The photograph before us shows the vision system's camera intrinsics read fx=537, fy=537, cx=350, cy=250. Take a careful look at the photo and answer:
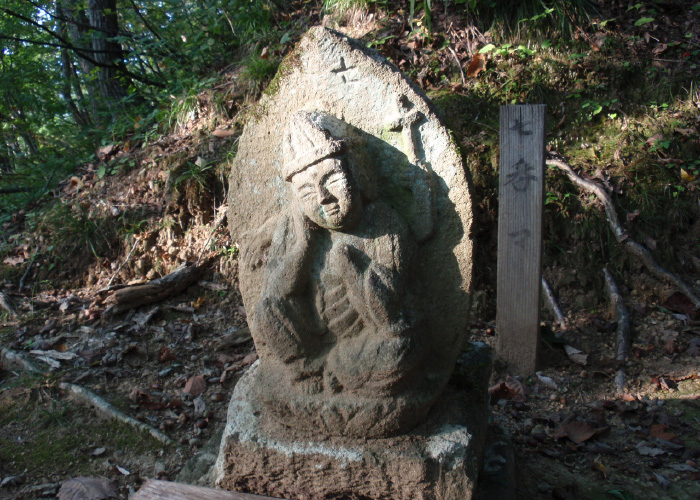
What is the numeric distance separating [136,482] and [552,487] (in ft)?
7.12

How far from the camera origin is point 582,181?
429cm

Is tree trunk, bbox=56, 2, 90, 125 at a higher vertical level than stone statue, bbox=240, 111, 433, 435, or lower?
higher

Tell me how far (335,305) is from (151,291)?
278 cm

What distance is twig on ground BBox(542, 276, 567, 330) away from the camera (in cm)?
407

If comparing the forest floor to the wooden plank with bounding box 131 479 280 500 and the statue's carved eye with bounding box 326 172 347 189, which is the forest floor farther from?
the statue's carved eye with bounding box 326 172 347 189

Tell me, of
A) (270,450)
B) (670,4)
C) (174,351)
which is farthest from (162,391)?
(670,4)

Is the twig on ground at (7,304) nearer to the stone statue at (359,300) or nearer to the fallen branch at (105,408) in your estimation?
the fallen branch at (105,408)

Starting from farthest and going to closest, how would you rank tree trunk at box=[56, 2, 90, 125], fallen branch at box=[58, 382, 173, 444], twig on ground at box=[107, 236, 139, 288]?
1. tree trunk at box=[56, 2, 90, 125]
2. twig on ground at box=[107, 236, 139, 288]
3. fallen branch at box=[58, 382, 173, 444]

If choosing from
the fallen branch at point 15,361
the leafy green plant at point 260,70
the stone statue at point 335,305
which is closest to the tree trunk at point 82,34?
the leafy green plant at point 260,70

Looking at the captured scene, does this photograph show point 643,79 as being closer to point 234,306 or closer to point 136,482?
point 234,306

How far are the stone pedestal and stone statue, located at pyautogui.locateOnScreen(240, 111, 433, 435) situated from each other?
80mm

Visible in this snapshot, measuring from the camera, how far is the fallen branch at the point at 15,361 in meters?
3.86

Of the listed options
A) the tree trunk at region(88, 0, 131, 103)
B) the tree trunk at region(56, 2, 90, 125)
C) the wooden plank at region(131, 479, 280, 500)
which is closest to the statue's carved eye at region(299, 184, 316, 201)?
the wooden plank at region(131, 479, 280, 500)

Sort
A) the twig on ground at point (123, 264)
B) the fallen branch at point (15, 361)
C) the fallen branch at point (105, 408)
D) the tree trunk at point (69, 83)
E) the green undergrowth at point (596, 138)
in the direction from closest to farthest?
the fallen branch at point (105, 408) < the fallen branch at point (15, 361) < the green undergrowth at point (596, 138) < the twig on ground at point (123, 264) < the tree trunk at point (69, 83)
